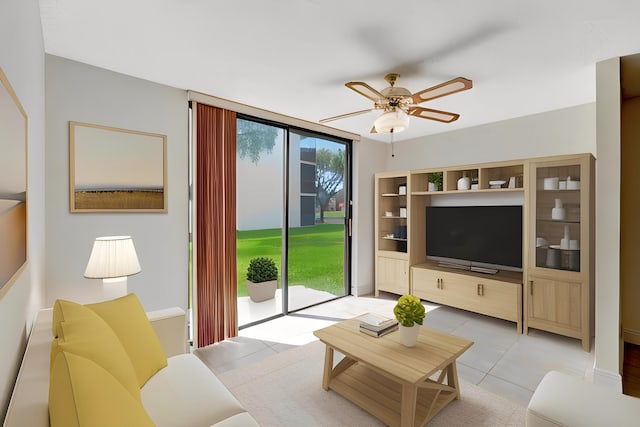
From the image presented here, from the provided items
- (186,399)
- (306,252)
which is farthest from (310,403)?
(306,252)

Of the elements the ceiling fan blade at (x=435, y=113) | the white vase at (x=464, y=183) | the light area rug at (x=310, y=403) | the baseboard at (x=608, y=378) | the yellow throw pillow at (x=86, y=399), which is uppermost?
the ceiling fan blade at (x=435, y=113)

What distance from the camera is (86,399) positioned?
0.83m

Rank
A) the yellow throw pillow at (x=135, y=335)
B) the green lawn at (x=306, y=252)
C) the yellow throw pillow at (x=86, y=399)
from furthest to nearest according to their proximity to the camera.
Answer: the green lawn at (x=306, y=252) < the yellow throw pillow at (x=135, y=335) < the yellow throw pillow at (x=86, y=399)

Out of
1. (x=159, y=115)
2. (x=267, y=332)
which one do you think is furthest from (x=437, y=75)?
(x=267, y=332)

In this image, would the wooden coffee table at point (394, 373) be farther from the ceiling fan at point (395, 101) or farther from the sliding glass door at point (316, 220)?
the sliding glass door at point (316, 220)

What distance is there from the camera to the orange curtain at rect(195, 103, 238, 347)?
3.04 meters

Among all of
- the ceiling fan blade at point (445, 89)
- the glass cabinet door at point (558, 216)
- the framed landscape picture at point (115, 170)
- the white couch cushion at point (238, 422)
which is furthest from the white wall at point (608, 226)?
the framed landscape picture at point (115, 170)

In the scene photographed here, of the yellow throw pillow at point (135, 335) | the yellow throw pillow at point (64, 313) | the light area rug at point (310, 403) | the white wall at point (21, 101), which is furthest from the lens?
the light area rug at point (310, 403)

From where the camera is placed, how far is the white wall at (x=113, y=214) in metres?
2.31

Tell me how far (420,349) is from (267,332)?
6.13 feet

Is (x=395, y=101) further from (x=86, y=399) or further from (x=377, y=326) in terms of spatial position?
(x=86, y=399)

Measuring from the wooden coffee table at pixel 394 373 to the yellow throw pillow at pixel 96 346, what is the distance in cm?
129

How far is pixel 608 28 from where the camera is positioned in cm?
194

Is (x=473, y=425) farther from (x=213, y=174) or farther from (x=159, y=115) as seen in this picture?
(x=159, y=115)
